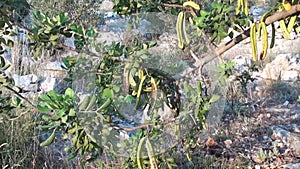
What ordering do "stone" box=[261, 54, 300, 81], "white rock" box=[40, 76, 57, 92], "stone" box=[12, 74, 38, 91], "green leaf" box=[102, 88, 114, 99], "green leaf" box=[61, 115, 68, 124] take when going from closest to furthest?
"green leaf" box=[61, 115, 68, 124]
"green leaf" box=[102, 88, 114, 99]
"stone" box=[12, 74, 38, 91]
"white rock" box=[40, 76, 57, 92]
"stone" box=[261, 54, 300, 81]

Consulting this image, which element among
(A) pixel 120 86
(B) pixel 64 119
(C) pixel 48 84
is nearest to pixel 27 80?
(C) pixel 48 84

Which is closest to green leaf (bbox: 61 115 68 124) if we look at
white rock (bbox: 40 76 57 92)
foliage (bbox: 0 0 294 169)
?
foliage (bbox: 0 0 294 169)

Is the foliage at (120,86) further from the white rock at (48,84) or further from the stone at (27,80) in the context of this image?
the white rock at (48,84)

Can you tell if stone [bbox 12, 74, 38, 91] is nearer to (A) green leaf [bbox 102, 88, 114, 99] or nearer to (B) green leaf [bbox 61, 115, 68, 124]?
(A) green leaf [bbox 102, 88, 114, 99]

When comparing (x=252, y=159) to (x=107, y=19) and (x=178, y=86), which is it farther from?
(x=107, y=19)

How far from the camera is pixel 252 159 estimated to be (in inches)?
104

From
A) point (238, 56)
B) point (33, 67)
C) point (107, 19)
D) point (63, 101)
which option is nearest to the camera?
point (63, 101)

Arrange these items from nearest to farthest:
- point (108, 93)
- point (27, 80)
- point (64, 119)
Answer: point (64, 119), point (108, 93), point (27, 80)

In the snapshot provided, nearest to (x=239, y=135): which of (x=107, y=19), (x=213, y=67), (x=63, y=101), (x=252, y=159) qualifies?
(x=252, y=159)

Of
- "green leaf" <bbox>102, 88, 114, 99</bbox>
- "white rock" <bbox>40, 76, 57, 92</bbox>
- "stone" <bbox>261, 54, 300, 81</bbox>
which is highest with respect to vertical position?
"green leaf" <bbox>102, 88, 114, 99</bbox>

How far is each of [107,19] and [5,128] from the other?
353cm

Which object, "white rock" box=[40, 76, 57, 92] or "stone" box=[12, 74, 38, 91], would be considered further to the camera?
"white rock" box=[40, 76, 57, 92]

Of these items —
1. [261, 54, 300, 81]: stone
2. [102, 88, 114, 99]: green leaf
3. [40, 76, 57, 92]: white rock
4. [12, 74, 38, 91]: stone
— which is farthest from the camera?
[261, 54, 300, 81]: stone

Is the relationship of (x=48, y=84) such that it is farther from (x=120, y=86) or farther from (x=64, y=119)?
(x=64, y=119)
